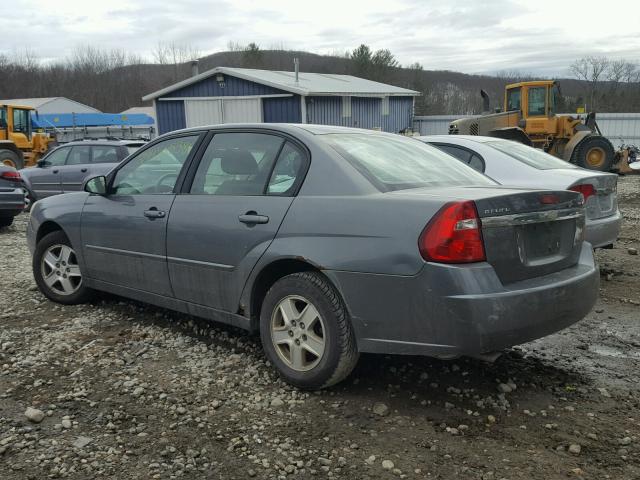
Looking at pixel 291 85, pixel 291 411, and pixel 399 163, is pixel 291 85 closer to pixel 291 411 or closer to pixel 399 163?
pixel 399 163

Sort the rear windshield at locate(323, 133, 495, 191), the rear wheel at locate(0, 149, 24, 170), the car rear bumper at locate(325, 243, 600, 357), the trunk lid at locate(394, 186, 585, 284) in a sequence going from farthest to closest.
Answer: the rear wheel at locate(0, 149, 24, 170) < the rear windshield at locate(323, 133, 495, 191) < the trunk lid at locate(394, 186, 585, 284) < the car rear bumper at locate(325, 243, 600, 357)

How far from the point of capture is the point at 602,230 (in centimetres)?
570

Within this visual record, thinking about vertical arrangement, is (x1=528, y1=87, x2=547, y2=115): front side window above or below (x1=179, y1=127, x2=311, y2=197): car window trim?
above

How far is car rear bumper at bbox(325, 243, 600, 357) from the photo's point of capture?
288 centimetres

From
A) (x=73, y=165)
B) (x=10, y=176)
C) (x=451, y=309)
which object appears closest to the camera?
(x=451, y=309)

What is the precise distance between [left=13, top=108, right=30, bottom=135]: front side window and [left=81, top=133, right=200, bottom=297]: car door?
19.7m

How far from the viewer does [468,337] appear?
290cm

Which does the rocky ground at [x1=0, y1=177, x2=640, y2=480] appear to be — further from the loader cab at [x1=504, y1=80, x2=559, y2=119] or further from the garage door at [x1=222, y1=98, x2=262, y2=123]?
the garage door at [x1=222, y1=98, x2=262, y2=123]

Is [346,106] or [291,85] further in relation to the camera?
[346,106]

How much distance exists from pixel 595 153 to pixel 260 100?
1210 centimetres

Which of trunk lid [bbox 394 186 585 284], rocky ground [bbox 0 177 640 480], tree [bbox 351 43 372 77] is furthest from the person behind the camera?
tree [bbox 351 43 372 77]

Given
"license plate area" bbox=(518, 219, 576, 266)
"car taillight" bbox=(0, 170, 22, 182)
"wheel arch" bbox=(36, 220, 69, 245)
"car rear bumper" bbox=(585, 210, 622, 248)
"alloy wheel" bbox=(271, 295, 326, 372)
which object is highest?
"car taillight" bbox=(0, 170, 22, 182)

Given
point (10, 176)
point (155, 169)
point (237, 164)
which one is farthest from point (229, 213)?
point (10, 176)

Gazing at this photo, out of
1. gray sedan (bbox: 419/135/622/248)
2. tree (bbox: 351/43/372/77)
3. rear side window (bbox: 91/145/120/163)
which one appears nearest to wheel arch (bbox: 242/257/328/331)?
gray sedan (bbox: 419/135/622/248)
